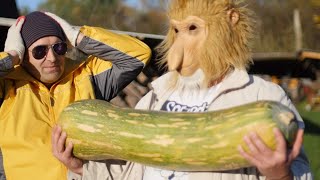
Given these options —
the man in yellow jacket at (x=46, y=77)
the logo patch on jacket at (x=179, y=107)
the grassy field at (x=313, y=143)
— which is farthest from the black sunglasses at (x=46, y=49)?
the grassy field at (x=313, y=143)

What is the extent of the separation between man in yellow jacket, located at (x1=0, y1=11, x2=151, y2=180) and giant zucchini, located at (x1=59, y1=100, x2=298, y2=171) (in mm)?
500

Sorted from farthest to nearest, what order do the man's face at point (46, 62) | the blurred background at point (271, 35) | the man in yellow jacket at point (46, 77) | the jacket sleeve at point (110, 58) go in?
the blurred background at point (271, 35)
the jacket sleeve at point (110, 58)
the man's face at point (46, 62)
the man in yellow jacket at point (46, 77)

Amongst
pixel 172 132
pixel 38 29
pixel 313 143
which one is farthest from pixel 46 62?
pixel 313 143

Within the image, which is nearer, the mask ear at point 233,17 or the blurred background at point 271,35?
the mask ear at point 233,17

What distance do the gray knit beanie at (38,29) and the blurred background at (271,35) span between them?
0.57 m

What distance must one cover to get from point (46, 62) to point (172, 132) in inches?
44.7

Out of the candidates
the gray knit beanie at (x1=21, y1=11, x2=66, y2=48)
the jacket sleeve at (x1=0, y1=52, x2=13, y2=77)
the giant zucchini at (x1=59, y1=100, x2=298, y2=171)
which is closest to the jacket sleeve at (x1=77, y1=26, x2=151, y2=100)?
the gray knit beanie at (x1=21, y1=11, x2=66, y2=48)

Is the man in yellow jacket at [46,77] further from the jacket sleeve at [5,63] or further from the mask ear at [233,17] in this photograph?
the mask ear at [233,17]

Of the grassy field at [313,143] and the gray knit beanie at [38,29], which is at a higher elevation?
the gray knit beanie at [38,29]

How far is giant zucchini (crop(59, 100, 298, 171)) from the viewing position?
9.03ft

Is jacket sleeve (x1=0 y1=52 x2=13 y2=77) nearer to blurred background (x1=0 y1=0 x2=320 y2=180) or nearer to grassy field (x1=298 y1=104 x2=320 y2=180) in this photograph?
blurred background (x1=0 y1=0 x2=320 y2=180)

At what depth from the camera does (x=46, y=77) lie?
3863 mm

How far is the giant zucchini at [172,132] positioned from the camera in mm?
2752

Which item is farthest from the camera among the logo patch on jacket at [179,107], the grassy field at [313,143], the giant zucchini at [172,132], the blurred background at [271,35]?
the grassy field at [313,143]
